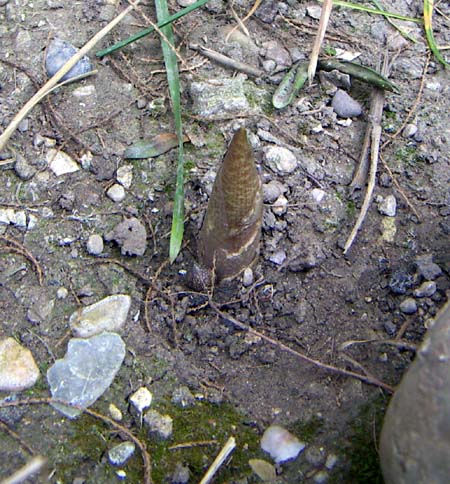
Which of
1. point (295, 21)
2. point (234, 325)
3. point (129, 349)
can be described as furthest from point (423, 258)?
point (295, 21)

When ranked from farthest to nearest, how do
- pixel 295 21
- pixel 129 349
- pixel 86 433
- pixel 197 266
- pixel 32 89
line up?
pixel 295 21, pixel 32 89, pixel 197 266, pixel 129 349, pixel 86 433

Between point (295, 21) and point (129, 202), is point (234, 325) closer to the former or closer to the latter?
point (129, 202)

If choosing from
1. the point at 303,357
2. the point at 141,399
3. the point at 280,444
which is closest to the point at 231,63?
the point at 303,357

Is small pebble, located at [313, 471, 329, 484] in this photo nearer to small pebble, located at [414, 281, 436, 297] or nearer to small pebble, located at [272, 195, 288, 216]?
small pebble, located at [414, 281, 436, 297]

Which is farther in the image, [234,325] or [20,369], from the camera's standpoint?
[234,325]

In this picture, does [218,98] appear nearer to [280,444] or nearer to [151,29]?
[151,29]

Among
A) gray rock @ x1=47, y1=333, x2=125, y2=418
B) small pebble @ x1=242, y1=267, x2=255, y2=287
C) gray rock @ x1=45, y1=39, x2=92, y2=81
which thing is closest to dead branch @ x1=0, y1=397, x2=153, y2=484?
gray rock @ x1=47, y1=333, x2=125, y2=418
